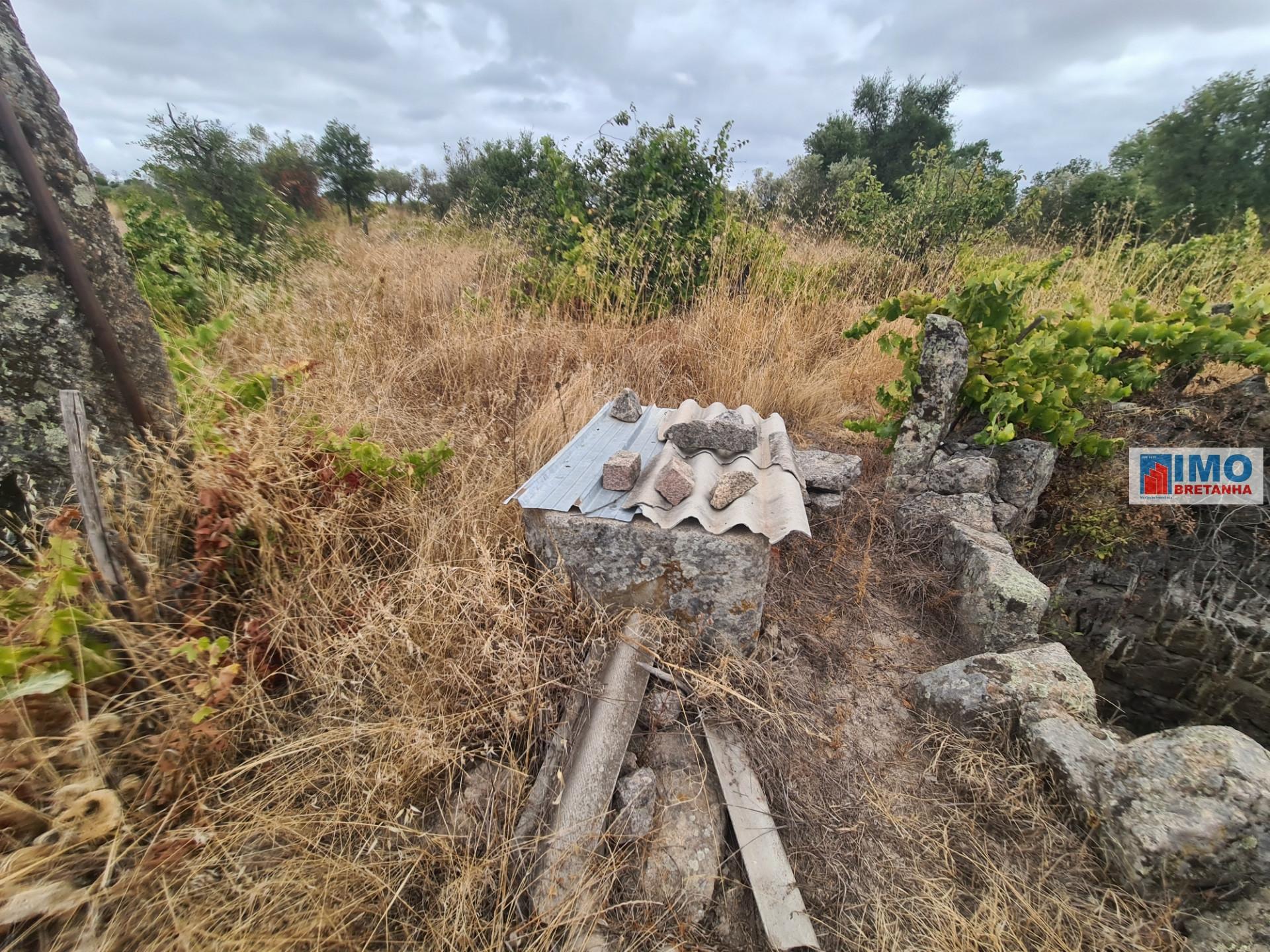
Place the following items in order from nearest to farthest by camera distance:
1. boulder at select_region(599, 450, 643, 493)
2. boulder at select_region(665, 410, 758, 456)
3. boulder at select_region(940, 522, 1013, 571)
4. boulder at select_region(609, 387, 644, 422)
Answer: boulder at select_region(599, 450, 643, 493), boulder at select_region(665, 410, 758, 456), boulder at select_region(940, 522, 1013, 571), boulder at select_region(609, 387, 644, 422)

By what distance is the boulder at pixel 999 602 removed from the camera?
Answer: 212 cm

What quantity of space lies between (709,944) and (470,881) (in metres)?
0.66

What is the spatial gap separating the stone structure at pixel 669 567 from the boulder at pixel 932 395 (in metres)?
1.58

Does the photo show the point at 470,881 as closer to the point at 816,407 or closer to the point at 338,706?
the point at 338,706

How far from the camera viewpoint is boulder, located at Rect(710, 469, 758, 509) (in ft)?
6.08

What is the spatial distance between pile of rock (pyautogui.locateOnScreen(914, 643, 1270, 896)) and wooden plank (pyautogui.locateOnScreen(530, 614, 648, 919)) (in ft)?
3.90

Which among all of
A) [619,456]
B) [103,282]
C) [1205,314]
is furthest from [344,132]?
[1205,314]

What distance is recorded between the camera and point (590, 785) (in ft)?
4.85

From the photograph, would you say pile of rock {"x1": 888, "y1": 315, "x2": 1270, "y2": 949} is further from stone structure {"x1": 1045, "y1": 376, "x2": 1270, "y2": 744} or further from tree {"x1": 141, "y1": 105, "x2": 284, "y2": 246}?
tree {"x1": 141, "y1": 105, "x2": 284, "y2": 246}

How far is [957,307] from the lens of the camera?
107 inches

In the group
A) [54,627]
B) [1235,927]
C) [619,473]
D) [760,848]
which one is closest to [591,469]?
[619,473]

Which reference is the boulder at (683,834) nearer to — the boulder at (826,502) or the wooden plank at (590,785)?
the wooden plank at (590,785)

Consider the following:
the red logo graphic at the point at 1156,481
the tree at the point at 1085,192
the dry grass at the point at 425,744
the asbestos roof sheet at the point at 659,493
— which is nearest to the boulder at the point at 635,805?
the dry grass at the point at 425,744

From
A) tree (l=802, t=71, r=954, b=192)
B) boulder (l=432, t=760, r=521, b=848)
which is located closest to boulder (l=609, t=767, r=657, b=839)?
boulder (l=432, t=760, r=521, b=848)
